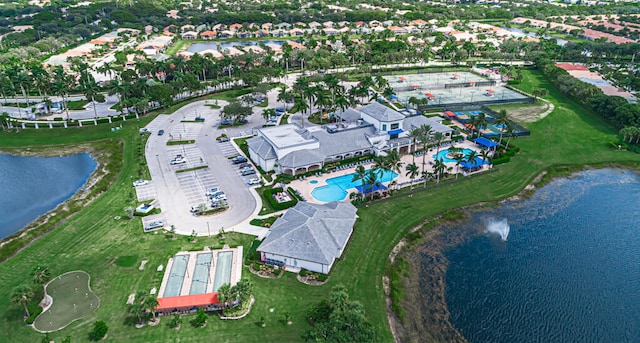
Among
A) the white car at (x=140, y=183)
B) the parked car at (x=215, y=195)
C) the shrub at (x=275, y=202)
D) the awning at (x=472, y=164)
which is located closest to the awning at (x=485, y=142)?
the awning at (x=472, y=164)

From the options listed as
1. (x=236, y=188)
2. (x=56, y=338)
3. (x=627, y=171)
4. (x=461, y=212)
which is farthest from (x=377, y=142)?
(x=56, y=338)

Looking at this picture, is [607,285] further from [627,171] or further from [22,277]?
[22,277]

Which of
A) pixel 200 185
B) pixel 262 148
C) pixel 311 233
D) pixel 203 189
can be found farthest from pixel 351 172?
pixel 200 185

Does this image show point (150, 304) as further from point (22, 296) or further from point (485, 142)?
point (485, 142)

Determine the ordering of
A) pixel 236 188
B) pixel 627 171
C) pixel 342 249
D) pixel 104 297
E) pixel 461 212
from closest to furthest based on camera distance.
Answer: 1. pixel 104 297
2. pixel 342 249
3. pixel 461 212
4. pixel 236 188
5. pixel 627 171

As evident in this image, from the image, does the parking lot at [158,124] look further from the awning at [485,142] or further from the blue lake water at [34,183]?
the awning at [485,142]

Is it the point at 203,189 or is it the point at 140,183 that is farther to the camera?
the point at 140,183

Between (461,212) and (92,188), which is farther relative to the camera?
(92,188)
